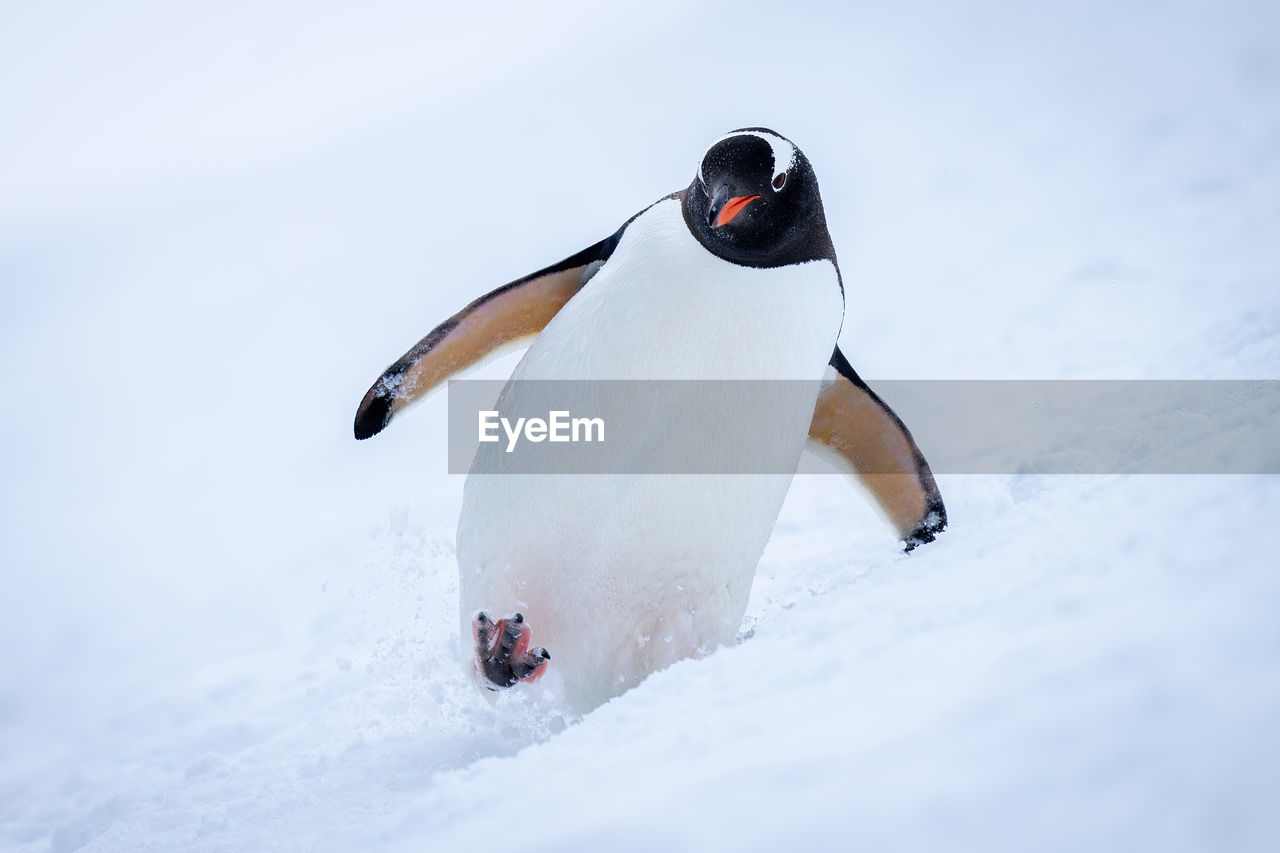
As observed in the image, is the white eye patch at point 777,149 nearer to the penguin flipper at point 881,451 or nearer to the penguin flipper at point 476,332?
the penguin flipper at point 476,332

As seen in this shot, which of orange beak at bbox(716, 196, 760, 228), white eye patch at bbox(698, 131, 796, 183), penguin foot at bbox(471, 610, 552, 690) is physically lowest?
penguin foot at bbox(471, 610, 552, 690)

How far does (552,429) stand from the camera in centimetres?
146

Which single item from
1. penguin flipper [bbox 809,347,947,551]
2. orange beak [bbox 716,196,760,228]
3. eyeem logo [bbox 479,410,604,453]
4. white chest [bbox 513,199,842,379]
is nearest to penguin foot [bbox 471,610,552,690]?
eyeem logo [bbox 479,410,604,453]

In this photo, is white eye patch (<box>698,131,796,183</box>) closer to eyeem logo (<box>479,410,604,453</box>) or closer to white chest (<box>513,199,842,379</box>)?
white chest (<box>513,199,842,379</box>)

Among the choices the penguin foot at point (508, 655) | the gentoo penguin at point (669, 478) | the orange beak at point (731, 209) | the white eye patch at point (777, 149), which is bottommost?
the penguin foot at point (508, 655)

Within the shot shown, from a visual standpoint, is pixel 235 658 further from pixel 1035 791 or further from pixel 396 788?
pixel 1035 791

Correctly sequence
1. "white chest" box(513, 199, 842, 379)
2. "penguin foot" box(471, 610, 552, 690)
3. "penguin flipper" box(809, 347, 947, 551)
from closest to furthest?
"penguin foot" box(471, 610, 552, 690)
"white chest" box(513, 199, 842, 379)
"penguin flipper" box(809, 347, 947, 551)

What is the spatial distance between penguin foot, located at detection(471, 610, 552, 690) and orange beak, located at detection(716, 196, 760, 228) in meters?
0.67

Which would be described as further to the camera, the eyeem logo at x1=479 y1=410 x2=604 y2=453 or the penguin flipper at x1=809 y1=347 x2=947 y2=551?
the penguin flipper at x1=809 y1=347 x2=947 y2=551

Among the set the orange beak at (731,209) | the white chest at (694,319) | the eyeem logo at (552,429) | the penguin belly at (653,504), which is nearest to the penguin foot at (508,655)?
the penguin belly at (653,504)

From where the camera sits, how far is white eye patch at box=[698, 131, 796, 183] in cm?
133

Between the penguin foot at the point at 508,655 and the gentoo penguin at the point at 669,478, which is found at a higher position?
the gentoo penguin at the point at 669,478

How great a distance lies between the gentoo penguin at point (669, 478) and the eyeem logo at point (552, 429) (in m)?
0.06

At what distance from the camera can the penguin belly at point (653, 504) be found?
55.1 inches
